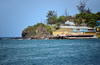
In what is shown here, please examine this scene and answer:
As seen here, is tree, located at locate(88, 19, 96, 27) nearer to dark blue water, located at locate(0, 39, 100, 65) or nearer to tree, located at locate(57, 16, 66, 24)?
tree, located at locate(57, 16, 66, 24)

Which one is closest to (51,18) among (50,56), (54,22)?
(54,22)

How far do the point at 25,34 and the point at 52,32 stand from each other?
17.1 metres

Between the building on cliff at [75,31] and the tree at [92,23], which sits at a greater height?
the tree at [92,23]

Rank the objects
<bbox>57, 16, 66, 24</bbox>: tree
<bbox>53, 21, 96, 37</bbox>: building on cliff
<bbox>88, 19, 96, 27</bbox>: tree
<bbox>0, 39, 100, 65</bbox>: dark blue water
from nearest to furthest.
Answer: <bbox>0, 39, 100, 65</bbox>: dark blue water, <bbox>53, 21, 96, 37</bbox>: building on cliff, <bbox>88, 19, 96, 27</bbox>: tree, <bbox>57, 16, 66, 24</bbox>: tree

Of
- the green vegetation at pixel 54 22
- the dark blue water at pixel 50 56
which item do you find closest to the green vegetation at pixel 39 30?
the green vegetation at pixel 54 22

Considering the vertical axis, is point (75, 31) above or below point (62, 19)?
below

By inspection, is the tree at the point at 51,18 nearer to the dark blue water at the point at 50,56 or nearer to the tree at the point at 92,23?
the tree at the point at 92,23

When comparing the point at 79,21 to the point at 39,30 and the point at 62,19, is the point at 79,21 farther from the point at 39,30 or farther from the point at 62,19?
the point at 39,30

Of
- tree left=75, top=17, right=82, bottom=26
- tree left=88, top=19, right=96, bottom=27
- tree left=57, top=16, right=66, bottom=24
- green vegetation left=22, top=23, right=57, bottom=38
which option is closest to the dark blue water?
green vegetation left=22, top=23, right=57, bottom=38

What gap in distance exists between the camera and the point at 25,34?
450 ft

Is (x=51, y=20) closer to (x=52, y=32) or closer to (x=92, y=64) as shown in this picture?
(x=52, y=32)

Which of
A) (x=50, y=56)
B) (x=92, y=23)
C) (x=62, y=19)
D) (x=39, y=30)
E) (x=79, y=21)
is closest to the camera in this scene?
(x=50, y=56)

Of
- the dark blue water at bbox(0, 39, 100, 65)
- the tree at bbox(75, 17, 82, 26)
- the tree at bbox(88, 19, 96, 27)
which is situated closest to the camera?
the dark blue water at bbox(0, 39, 100, 65)

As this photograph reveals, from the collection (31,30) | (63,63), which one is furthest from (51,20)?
(63,63)
